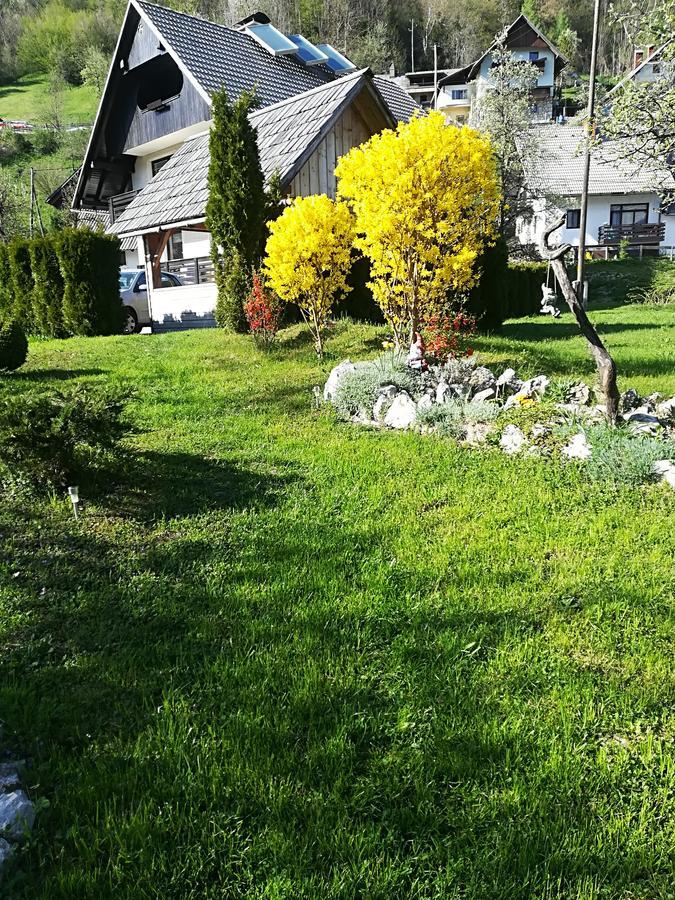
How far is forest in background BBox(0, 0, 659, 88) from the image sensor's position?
214 ft

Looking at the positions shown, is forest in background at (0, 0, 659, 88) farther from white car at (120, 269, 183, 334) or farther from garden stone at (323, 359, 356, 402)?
garden stone at (323, 359, 356, 402)

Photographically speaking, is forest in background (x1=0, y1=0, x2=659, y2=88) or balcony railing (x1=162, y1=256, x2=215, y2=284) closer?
balcony railing (x1=162, y1=256, x2=215, y2=284)

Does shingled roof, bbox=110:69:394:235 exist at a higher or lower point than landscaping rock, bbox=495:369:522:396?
higher

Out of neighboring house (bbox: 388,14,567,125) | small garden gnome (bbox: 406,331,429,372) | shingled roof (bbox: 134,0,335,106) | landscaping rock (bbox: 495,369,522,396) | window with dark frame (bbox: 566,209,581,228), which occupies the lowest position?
landscaping rock (bbox: 495,369,522,396)

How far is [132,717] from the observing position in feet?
7.57

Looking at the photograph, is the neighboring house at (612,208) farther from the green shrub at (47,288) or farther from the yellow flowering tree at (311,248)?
the yellow flowering tree at (311,248)

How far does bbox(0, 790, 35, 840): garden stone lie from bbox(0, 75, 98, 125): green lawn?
71161 millimetres

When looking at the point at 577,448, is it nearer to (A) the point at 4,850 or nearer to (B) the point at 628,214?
(A) the point at 4,850

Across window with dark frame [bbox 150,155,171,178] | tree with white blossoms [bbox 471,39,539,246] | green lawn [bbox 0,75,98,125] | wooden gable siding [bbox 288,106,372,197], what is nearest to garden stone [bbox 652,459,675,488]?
wooden gable siding [bbox 288,106,372,197]

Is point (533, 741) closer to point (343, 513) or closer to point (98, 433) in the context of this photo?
point (343, 513)

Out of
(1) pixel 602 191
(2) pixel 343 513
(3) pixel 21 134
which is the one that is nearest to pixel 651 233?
(1) pixel 602 191

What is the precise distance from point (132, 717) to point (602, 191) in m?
42.7

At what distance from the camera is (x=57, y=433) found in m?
4.15

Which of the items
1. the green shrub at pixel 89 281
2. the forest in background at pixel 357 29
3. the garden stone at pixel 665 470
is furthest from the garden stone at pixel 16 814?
the forest in background at pixel 357 29
